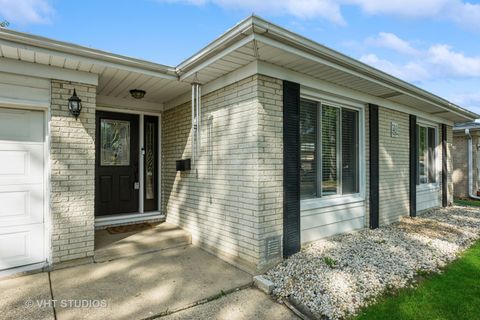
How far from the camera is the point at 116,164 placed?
506 centimetres

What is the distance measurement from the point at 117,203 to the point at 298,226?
3.21m

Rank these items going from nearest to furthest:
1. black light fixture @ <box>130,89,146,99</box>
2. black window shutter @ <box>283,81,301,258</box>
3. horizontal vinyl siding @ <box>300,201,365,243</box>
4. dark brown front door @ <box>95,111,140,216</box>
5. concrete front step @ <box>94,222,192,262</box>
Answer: black window shutter @ <box>283,81,301,258</box>, concrete front step @ <box>94,222,192,262</box>, horizontal vinyl siding @ <box>300,201,365,243</box>, black light fixture @ <box>130,89,146,99</box>, dark brown front door @ <box>95,111,140,216</box>

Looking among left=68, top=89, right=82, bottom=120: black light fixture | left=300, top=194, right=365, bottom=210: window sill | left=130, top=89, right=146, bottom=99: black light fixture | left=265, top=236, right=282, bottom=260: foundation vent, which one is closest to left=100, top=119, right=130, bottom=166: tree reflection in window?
left=130, top=89, right=146, bottom=99: black light fixture

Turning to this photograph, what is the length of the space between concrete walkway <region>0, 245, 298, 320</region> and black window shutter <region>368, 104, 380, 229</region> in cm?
299

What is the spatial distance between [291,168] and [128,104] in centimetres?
315

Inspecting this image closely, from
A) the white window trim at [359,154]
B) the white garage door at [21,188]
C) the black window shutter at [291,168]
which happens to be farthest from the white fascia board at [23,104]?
the white window trim at [359,154]

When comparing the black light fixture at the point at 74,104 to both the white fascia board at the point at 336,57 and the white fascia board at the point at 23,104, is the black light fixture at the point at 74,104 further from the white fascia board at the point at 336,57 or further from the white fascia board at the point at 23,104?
the white fascia board at the point at 336,57

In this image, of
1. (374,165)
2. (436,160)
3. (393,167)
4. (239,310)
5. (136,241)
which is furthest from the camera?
(436,160)

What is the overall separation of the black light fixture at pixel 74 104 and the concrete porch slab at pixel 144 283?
1888mm

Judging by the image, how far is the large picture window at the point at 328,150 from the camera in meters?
4.16

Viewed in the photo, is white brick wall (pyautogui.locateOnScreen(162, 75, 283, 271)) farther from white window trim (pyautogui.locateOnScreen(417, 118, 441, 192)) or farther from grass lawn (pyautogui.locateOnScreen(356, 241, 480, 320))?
white window trim (pyautogui.locateOnScreen(417, 118, 441, 192))

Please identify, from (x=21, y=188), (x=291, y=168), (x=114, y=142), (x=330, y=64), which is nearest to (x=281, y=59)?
(x=330, y=64)

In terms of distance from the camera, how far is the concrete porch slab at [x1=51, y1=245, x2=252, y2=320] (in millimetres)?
2551

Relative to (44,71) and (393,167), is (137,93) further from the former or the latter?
(393,167)
